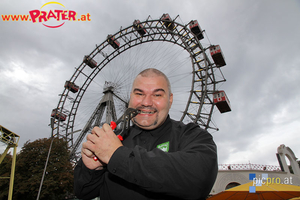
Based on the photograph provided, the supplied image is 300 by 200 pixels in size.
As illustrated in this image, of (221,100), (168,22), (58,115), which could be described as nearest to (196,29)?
(168,22)

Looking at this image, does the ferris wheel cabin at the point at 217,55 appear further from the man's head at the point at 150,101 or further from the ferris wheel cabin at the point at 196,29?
the man's head at the point at 150,101

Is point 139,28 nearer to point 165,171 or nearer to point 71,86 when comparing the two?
point 71,86

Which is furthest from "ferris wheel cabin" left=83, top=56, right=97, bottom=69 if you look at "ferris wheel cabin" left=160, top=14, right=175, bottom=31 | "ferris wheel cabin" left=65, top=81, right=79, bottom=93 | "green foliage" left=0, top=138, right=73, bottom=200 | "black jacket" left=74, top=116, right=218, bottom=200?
"black jacket" left=74, top=116, right=218, bottom=200

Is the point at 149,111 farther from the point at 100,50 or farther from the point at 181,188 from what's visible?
the point at 100,50

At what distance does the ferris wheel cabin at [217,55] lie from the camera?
22734 millimetres

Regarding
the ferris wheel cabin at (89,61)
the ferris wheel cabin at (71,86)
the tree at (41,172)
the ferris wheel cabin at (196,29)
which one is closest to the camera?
the tree at (41,172)

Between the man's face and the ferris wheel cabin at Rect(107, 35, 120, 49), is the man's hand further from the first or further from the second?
the ferris wheel cabin at Rect(107, 35, 120, 49)

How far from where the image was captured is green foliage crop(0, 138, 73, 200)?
1628cm

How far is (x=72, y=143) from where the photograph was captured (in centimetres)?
3009

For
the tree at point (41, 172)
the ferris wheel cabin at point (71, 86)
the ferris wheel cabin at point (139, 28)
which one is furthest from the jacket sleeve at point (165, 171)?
the ferris wheel cabin at point (71, 86)

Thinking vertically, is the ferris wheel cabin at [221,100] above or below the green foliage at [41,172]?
above

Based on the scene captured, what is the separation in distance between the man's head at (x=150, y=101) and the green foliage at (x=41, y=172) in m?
19.8

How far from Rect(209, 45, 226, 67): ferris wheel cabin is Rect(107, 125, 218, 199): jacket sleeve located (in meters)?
24.6

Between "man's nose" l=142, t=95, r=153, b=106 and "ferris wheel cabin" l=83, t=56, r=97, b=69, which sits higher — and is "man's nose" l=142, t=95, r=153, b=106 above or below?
below
